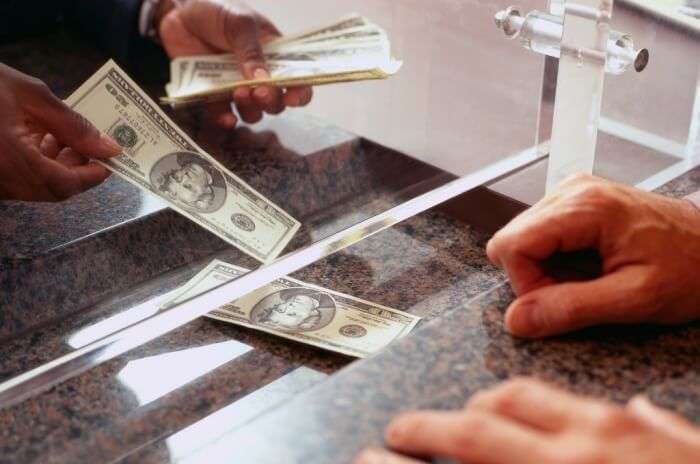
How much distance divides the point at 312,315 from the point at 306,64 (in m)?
0.64

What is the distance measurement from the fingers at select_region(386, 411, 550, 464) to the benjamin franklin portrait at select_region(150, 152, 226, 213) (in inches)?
26.8

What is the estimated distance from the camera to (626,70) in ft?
4.13

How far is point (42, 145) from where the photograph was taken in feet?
Result: 4.09

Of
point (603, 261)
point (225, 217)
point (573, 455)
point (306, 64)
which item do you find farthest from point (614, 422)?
point (306, 64)

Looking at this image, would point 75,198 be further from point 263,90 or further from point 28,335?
point 263,90

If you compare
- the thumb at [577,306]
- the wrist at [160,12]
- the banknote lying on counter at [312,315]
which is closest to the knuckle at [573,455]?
the thumb at [577,306]

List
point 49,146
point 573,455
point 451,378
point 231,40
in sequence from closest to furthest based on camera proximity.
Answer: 1. point 573,455
2. point 451,378
3. point 49,146
4. point 231,40

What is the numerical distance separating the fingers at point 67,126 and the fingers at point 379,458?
74 cm

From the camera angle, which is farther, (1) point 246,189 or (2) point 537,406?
(1) point 246,189

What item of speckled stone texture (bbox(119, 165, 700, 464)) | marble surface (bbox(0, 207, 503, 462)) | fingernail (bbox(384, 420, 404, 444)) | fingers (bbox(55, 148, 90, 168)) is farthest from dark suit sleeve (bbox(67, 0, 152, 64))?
fingernail (bbox(384, 420, 404, 444))

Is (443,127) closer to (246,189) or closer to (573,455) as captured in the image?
(246,189)

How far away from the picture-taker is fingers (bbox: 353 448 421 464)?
66 centimetres


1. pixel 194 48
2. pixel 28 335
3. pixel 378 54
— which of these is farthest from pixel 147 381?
pixel 194 48

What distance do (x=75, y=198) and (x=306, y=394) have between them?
687 mm
